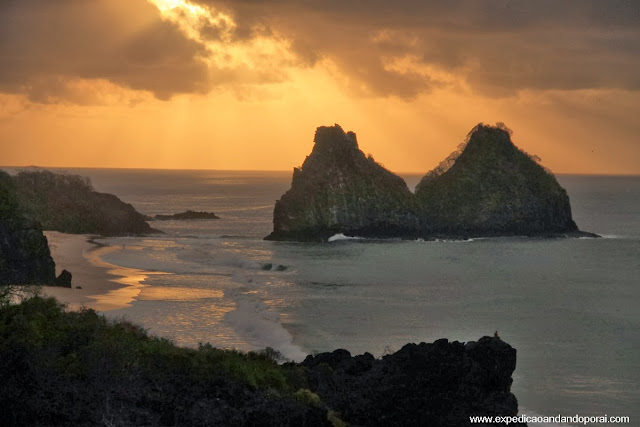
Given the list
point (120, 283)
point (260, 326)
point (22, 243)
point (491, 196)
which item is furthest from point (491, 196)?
point (260, 326)

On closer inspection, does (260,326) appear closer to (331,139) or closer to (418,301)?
(418,301)

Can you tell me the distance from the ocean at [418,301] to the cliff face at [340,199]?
406 cm

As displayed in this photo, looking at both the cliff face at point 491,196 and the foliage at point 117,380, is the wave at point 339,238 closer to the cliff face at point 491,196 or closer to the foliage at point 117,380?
the cliff face at point 491,196

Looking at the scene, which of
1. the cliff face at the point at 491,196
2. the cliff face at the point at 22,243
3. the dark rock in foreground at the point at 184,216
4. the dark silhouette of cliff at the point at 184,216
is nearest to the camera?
the cliff face at the point at 22,243

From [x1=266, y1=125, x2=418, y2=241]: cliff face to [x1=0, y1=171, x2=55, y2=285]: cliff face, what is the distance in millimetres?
53541

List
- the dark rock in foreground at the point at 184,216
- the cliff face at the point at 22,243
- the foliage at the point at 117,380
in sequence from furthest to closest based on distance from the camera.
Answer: the dark rock in foreground at the point at 184,216 < the cliff face at the point at 22,243 < the foliage at the point at 117,380

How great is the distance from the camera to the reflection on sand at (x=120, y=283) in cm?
5470

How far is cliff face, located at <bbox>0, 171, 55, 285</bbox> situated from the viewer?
56750 millimetres

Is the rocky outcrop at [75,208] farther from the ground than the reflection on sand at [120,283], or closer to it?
farther from the ground

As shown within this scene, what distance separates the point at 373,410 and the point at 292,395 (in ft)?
7.69

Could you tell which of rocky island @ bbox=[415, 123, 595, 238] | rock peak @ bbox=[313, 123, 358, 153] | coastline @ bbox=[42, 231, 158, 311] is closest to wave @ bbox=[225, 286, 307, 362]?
coastline @ bbox=[42, 231, 158, 311]

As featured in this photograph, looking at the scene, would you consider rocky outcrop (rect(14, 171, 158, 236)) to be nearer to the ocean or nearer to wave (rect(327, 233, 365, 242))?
the ocean

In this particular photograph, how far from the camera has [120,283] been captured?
218ft

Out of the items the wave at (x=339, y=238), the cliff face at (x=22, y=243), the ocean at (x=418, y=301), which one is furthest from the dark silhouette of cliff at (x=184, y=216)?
the cliff face at (x=22, y=243)
